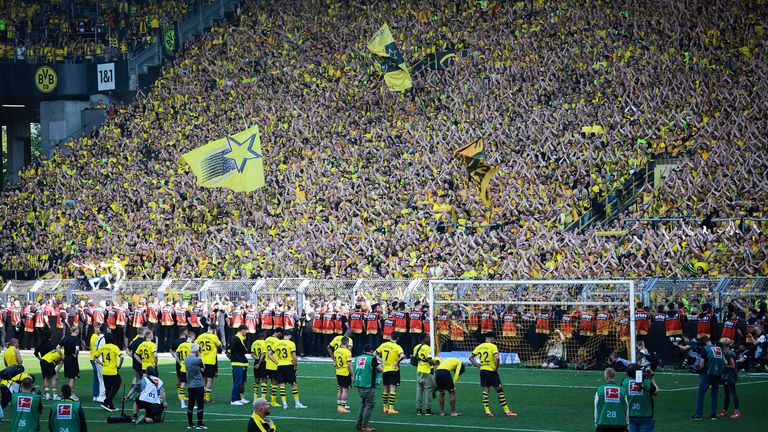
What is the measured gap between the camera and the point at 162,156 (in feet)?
171

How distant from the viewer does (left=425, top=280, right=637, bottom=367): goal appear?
31.0 m

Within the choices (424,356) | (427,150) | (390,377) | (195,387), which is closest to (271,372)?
(390,377)

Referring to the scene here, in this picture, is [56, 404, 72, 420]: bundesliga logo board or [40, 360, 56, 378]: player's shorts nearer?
[56, 404, 72, 420]: bundesliga logo board

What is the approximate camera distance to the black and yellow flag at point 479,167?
4084 cm

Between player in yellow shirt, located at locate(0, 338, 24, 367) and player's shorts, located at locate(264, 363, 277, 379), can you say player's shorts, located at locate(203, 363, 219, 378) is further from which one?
player in yellow shirt, located at locate(0, 338, 24, 367)

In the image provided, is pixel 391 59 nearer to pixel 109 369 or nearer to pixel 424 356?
pixel 109 369

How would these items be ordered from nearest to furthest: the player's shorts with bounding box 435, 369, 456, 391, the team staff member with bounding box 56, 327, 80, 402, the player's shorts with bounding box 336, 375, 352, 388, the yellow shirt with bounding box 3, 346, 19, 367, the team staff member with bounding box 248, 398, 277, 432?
1. the team staff member with bounding box 248, 398, 277, 432
2. the player's shorts with bounding box 435, 369, 456, 391
3. the player's shorts with bounding box 336, 375, 352, 388
4. the yellow shirt with bounding box 3, 346, 19, 367
5. the team staff member with bounding box 56, 327, 80, 402

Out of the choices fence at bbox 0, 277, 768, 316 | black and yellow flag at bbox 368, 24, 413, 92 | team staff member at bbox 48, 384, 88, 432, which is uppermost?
black and yellow flag at bbox 368, 24, 413, 92

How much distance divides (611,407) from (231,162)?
28.9m

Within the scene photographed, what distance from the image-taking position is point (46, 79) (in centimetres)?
5888

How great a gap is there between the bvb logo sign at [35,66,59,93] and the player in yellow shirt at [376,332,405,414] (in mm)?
39447

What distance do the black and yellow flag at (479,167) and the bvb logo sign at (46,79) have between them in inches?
1025

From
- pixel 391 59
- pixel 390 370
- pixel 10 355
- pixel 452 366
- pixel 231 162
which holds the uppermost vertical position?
pixel 391 59

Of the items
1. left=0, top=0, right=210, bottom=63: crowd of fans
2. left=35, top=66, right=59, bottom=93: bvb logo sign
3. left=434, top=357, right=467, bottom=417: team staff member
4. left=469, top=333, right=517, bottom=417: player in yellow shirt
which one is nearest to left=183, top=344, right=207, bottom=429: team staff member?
left=434, top=357, right=467, bottom=417: team staff member
